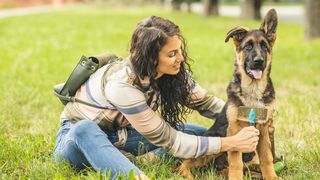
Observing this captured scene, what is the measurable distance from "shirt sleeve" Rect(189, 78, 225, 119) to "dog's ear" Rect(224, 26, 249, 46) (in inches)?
25.2

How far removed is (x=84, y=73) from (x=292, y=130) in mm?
2459

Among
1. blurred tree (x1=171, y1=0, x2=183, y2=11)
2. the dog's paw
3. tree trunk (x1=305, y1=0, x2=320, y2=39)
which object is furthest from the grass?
blurred tree (x1=171, y1=0, x2=183, y2=11)

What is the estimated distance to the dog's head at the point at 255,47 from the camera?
4582mm

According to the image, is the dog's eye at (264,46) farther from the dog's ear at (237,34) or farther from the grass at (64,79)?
the grass at (64,79)

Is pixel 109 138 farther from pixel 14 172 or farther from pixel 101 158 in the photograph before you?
pixel 14 172

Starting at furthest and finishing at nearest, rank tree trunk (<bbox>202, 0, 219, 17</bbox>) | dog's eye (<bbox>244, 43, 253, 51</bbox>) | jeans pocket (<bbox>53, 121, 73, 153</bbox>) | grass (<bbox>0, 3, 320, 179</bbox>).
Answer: tree trunk (<bbox>202, 0, 219, 17</bbox>), jeans pocket (<bbox>53, 121, 73, 153</bbox>), grass (<bbox>0, 3, 320, 179</bbox>), dog's eye (<bbox>244, 43, 253, 51</bbox>)

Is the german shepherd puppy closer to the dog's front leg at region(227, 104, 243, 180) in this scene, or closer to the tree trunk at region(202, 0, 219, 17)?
the dog's front leg at region(227, 104, 243, 180)

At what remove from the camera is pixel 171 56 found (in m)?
4.50

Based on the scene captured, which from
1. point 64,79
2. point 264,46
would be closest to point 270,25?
point 264,46

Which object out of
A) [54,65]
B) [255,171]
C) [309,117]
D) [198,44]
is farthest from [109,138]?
[198,44]

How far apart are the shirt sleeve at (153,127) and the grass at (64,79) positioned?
266mm

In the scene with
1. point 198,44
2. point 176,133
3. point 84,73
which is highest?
point 84,73

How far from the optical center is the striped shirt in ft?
14.6

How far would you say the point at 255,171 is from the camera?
4.92 m
